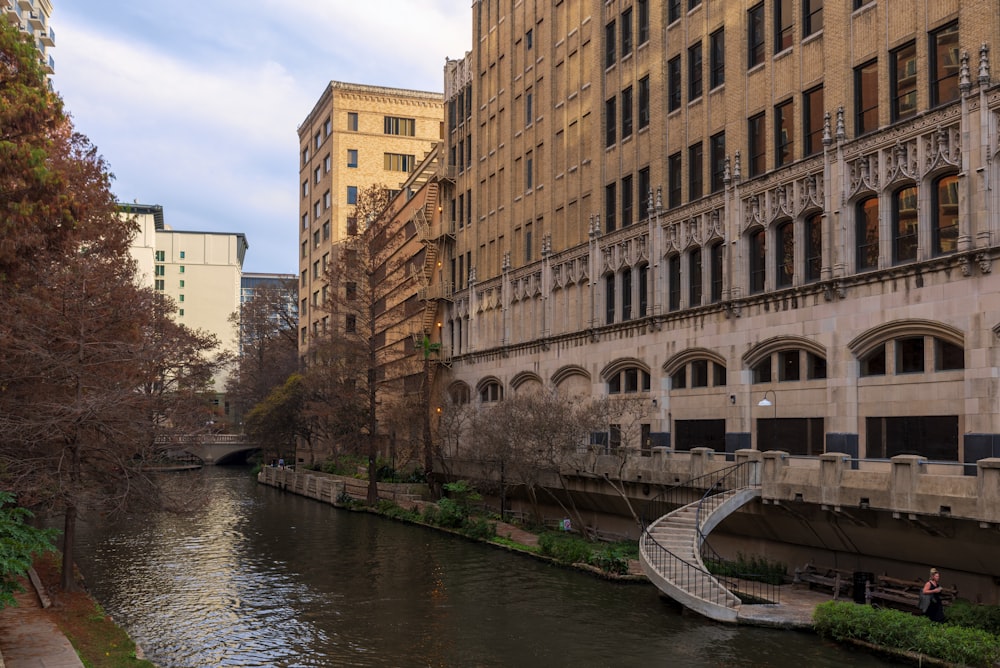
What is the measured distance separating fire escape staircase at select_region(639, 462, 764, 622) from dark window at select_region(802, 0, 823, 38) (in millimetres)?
15923

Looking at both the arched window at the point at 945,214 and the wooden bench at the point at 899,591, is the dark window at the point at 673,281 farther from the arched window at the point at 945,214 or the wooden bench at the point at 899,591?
the wooden bench at the point at 899,591

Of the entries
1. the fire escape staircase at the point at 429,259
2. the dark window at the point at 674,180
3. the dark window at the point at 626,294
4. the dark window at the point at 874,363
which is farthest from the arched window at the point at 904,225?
the fire escape staircase at the point at 429,259

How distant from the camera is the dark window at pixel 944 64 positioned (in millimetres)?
29062

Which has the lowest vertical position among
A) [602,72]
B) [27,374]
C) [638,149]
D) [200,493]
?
[200,493]

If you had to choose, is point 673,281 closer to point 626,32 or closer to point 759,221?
point 759,221

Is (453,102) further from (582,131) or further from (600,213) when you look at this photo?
(600,213)

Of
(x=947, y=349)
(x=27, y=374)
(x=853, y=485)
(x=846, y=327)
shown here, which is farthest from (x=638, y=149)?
(x=27, y=374)

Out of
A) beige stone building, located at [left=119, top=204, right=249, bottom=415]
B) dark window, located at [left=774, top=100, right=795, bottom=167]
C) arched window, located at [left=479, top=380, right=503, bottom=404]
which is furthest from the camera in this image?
beige stone building, located at [left=119, top=204, right=249, bottom=415]

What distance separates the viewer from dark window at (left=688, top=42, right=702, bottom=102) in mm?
41531

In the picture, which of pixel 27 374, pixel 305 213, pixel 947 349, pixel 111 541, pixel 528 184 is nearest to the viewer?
pixel 27 374

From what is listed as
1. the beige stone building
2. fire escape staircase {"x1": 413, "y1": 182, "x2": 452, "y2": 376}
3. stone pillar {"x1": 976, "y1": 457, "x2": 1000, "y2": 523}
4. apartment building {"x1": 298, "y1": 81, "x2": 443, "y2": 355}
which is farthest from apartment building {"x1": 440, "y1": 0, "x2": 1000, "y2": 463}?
the beige stone building

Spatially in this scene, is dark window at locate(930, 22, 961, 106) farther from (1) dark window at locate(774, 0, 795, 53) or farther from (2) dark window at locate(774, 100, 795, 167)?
(1) dark window at locate(774, 0, 795, 53)

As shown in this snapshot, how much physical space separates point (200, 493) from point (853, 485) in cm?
1888

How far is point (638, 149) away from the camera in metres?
45.4
